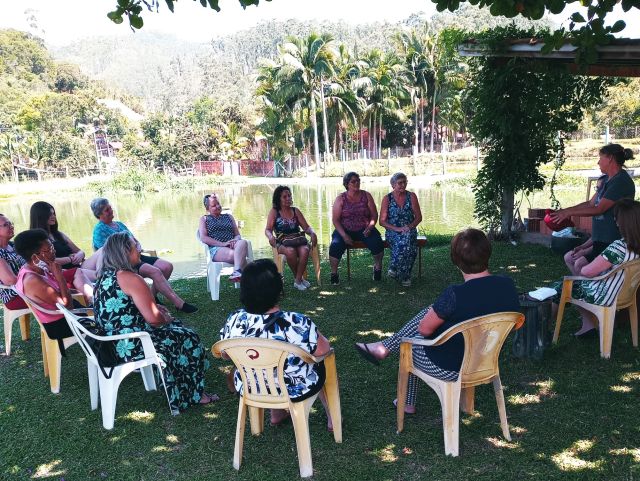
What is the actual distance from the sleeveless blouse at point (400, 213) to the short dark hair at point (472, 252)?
11.1 feet

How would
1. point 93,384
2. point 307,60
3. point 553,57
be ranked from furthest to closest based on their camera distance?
point 307,60
point 553,57
point 93,384

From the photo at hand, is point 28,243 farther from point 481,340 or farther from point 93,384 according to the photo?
point 481,340

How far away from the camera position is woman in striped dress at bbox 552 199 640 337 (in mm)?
3406

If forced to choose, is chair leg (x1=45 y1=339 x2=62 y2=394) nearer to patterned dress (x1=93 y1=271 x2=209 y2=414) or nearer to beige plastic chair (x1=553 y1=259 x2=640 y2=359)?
patterned dress (x1=93 y1=271 x2=209 y2=414)

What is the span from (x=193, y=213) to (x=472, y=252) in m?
18.4

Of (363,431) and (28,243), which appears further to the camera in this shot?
(28,243)

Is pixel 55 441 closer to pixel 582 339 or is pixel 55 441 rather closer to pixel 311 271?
pixel 582 339

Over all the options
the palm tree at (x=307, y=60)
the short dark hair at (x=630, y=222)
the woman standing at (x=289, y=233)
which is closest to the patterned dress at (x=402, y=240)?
the woman standing at (x=289, y=233)

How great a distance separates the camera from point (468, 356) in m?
2.57

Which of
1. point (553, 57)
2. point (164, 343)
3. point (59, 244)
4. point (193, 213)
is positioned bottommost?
point (193, 213)

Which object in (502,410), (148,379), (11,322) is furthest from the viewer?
(11,322)

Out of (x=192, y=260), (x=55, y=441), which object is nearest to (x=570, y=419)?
(x=55, y=441)

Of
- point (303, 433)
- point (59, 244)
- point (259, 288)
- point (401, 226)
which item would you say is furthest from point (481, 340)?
point (59, 244)

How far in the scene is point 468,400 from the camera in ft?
10.1
